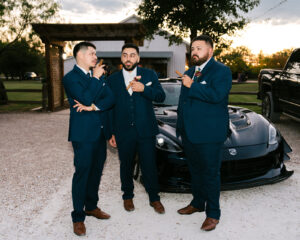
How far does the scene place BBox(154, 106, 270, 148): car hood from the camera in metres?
3.42

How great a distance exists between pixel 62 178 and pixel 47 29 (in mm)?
8206

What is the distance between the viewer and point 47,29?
1076 centimetres

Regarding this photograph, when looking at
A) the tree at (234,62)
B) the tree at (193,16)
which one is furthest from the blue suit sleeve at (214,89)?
the tree at (234,62)

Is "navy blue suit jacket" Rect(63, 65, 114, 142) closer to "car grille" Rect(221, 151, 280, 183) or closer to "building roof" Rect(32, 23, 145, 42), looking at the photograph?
"car grille" Rect(221, 151, 280, 183)

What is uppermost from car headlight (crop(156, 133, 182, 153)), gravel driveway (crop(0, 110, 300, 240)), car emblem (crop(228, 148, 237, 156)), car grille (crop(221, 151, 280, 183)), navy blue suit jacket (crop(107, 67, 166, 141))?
navy blue suit jacket (crop(107, 67, 166, 141))

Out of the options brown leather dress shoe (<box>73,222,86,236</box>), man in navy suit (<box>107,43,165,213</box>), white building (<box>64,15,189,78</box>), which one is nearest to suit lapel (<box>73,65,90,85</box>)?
man in navy suit (<box>107,43,165,213</box>)

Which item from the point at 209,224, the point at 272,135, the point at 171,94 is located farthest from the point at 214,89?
the point at 171,94

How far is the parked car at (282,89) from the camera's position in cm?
659

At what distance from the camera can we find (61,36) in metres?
11.0

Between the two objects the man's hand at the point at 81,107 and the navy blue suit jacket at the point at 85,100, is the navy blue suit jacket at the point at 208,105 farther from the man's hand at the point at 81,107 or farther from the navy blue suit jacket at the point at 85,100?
the man's hand at the point at 81,107

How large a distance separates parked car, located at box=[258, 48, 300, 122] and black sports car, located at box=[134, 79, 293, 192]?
3372 millimetres

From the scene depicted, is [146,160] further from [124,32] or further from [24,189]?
[124,32]

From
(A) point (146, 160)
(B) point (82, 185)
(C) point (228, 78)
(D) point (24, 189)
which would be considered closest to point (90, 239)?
(B) point (82, 185)

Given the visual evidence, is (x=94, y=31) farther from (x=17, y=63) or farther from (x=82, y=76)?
(x=17, y=63)
